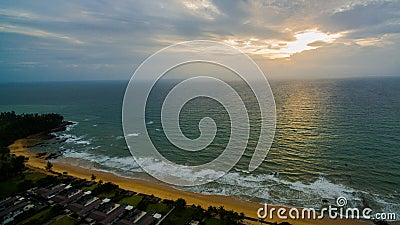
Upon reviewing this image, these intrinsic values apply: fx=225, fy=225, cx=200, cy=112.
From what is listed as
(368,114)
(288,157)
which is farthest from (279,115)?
(288,157)

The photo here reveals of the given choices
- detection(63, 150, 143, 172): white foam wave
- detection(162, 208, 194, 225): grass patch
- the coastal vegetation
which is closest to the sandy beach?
detection(63, 150, 143, 172): white foam wave

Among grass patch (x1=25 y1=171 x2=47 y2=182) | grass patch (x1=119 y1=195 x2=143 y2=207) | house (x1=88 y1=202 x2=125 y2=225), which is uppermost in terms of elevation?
grass patch (x1=25 y1=171 x2=47 y2=182)

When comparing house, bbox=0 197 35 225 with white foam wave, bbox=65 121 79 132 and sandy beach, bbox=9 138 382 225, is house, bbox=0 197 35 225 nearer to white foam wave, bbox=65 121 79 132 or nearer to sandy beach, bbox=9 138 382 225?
sandy beach, bbox=9 138 382 225

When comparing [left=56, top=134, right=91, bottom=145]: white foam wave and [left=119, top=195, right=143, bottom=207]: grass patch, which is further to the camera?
[left=56, top=134, right=91, bottom=145]: white foam wave

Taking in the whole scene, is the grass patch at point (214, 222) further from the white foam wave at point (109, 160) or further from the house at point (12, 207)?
the house at point (12, 207)

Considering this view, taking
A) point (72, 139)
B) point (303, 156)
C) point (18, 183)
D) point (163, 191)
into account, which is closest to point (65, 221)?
point (163, 191)

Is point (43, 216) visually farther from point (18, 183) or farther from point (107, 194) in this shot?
point (18, 183)

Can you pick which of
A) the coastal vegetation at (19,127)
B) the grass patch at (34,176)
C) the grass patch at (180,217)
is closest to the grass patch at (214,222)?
the grass patch at (180,217)
